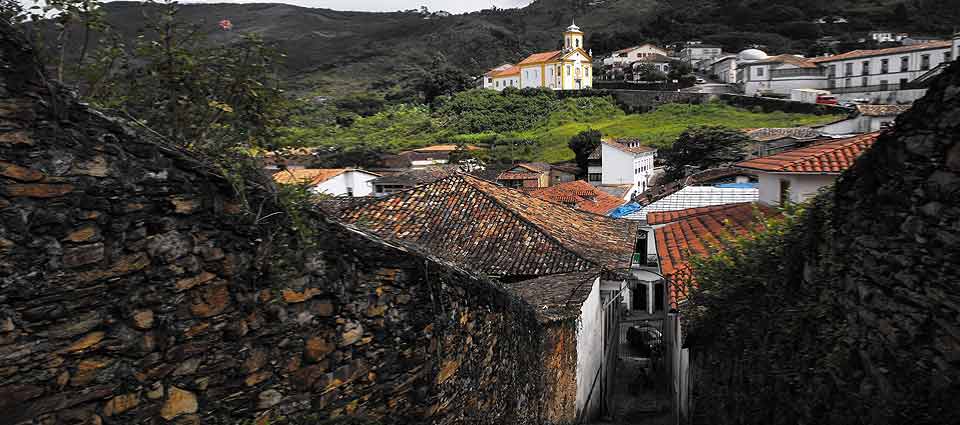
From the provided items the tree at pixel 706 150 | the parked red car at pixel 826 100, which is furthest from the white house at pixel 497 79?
the tree at pixel 706 150

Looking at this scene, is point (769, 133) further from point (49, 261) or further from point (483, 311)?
point (49, 261)

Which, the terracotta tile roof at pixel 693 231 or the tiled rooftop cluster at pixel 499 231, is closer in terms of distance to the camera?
the tiled rooftop cluster at pixel 499 231

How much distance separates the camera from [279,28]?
140000 millimetres

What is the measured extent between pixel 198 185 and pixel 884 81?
2654 inches

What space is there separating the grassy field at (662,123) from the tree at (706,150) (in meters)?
8.41

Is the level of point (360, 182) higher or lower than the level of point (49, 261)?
lower

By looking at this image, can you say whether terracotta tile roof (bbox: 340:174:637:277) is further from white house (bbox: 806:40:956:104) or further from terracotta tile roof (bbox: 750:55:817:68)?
terracotta tile roof (bbox: 750:55:817:68)

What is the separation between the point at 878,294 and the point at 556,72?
80.1 m

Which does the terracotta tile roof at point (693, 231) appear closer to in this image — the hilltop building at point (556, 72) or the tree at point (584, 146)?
the tree at point (584, 146)

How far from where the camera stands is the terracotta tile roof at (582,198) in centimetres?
2823

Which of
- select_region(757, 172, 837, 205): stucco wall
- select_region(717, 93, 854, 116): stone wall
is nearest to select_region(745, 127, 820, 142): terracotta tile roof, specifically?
select_region(717, 93, 854, 116): stone wall

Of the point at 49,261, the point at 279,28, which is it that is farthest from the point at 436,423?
the point at 279,28

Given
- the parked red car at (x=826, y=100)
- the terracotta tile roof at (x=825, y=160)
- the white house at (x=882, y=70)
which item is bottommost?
the terracotta tile roof at (x=825, y=160)

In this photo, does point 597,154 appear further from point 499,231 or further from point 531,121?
point 499,231
